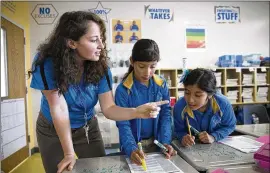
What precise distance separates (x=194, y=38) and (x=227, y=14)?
0.72 metres

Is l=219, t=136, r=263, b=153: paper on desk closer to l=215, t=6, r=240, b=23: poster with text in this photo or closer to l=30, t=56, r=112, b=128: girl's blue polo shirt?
l=30, t=56, r=112, b=128: girl's blue polo shirt

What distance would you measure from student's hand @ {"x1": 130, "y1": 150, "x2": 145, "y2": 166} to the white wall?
2.71 meters

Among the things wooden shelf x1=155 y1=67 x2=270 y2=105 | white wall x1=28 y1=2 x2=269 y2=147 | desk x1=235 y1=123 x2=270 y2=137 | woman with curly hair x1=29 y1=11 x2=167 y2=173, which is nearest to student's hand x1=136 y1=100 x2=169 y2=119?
woman with curly hair x1=29 y1=11 x2=167 y2=173

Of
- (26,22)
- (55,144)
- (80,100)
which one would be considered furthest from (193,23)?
(55,144)

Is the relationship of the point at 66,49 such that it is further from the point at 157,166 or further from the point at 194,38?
the point at 194,38

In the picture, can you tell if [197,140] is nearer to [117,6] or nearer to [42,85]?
[42,85]

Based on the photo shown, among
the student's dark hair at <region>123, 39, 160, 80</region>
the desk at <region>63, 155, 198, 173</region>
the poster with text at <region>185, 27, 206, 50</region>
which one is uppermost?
the poster with text at <region>185, 27, 206, 50</region>

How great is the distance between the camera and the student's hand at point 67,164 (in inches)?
34.3

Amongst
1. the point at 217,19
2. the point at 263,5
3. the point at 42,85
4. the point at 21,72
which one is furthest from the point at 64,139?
the point at 263,5

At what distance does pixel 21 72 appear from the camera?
2947mm

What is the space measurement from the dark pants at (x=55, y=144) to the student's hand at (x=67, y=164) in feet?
0.76

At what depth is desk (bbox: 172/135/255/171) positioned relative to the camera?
34.8 inches

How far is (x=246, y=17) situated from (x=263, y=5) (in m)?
0.37

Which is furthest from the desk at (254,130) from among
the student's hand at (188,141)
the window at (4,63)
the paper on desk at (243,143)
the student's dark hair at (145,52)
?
the window at (4,63)
